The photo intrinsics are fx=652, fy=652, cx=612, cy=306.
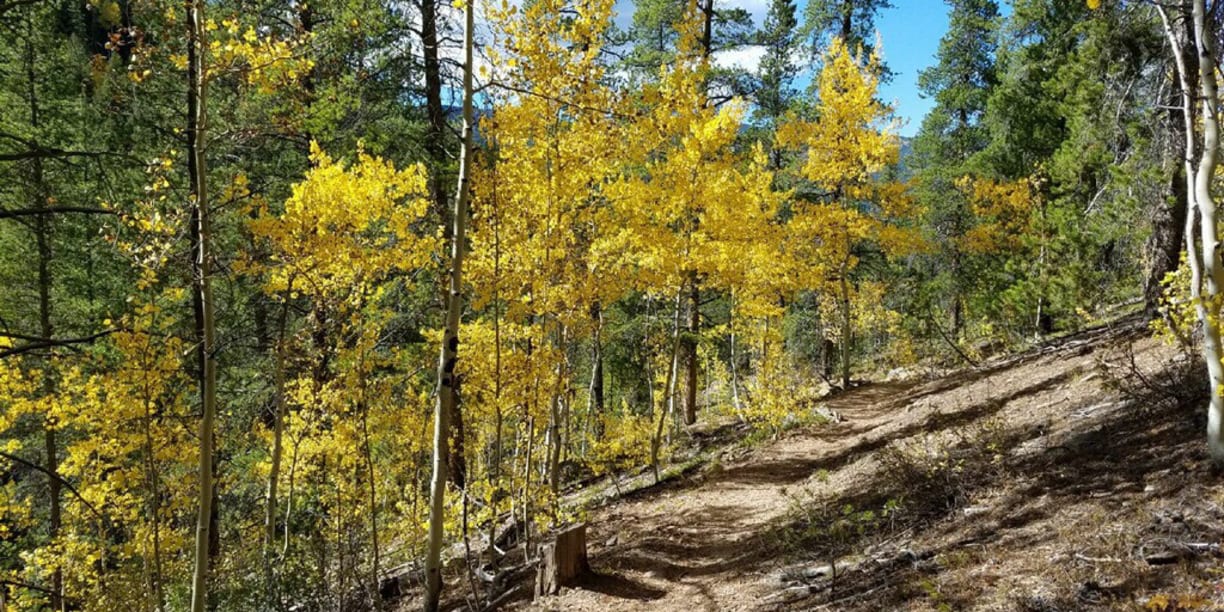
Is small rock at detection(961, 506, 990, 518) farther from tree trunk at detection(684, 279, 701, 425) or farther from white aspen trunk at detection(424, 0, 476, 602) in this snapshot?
tree trunk at detection(684, 279, 701, 425)

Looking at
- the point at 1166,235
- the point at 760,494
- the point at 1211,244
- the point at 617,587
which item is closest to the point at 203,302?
the point at 617,587

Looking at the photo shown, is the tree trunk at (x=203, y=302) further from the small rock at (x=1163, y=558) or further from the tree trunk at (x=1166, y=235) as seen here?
the tree trunk at (x=1166, y=235)

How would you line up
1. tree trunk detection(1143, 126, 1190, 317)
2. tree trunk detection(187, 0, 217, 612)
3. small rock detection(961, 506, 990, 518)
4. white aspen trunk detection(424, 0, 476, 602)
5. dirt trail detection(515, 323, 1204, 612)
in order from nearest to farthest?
tree trunk detection(187, 0, 217, 612), white aspen trunk detection(424, 0, 476, 602), small rock detection(961, 506, 990, 518), dirt trail detection(515, 323, 1204, 612), tree trunk detection(1143, 126, 1190, 317)

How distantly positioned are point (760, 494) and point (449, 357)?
5.71m

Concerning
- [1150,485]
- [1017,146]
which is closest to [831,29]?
[1017,146]

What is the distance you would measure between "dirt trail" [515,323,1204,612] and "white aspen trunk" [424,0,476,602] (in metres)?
1.88

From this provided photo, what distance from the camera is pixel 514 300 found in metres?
7.66

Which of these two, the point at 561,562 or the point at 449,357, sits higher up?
the point at 449,357

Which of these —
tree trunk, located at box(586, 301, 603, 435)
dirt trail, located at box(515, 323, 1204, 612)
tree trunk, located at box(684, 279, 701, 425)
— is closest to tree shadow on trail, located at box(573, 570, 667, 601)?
dirt trail, located at box(515, 323, 1204, 612)

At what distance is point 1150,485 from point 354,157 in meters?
11.8

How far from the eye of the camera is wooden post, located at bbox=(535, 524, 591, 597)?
6.91 meters

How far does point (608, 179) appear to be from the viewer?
9.19 m

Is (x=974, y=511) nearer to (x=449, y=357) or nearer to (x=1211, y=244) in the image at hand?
(x=1211, y=244)

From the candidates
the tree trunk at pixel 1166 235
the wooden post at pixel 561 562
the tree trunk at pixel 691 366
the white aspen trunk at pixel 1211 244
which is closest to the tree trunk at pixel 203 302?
the wooden post at pixel 561 562
